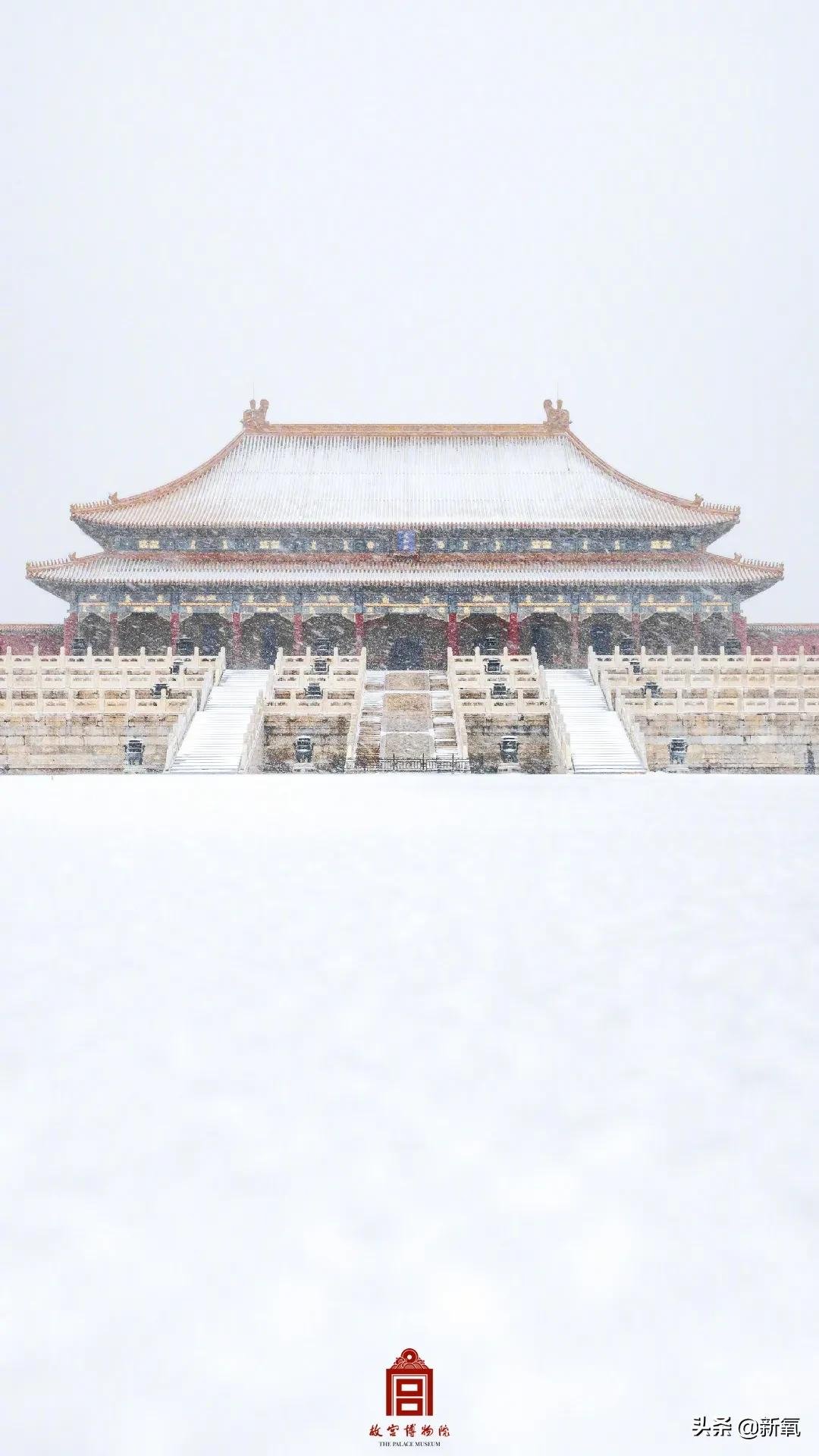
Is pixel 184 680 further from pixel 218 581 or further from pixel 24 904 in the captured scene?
pixel 24 904

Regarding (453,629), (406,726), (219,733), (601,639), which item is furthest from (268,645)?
(219,733)

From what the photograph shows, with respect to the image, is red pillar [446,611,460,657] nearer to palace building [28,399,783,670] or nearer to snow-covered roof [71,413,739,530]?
palace building [28,399,783,670]

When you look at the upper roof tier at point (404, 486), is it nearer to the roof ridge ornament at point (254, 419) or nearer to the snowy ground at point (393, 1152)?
the roof ridge ornament at point (254, 419)

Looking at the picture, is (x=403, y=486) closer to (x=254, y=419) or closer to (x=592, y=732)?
(x=254, y=419)

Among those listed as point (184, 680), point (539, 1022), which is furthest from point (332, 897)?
point (184, 680)

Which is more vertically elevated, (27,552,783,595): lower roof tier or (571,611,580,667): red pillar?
(27,552,783,595): lower roof tier

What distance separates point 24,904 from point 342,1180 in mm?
5569

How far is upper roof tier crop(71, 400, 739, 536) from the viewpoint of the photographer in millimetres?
41344

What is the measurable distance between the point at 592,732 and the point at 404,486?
72.9 ft

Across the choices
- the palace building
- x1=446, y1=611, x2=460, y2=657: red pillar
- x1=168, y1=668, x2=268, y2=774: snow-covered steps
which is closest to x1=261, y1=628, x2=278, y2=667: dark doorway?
the palace building

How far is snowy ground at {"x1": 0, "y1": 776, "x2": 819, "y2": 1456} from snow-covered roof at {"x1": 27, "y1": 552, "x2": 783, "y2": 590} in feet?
104

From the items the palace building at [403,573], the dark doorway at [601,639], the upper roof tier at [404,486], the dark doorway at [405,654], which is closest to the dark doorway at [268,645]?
the palace building at [403,573]

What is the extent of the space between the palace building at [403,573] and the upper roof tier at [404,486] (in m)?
0.12

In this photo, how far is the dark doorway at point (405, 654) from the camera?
42156mm
